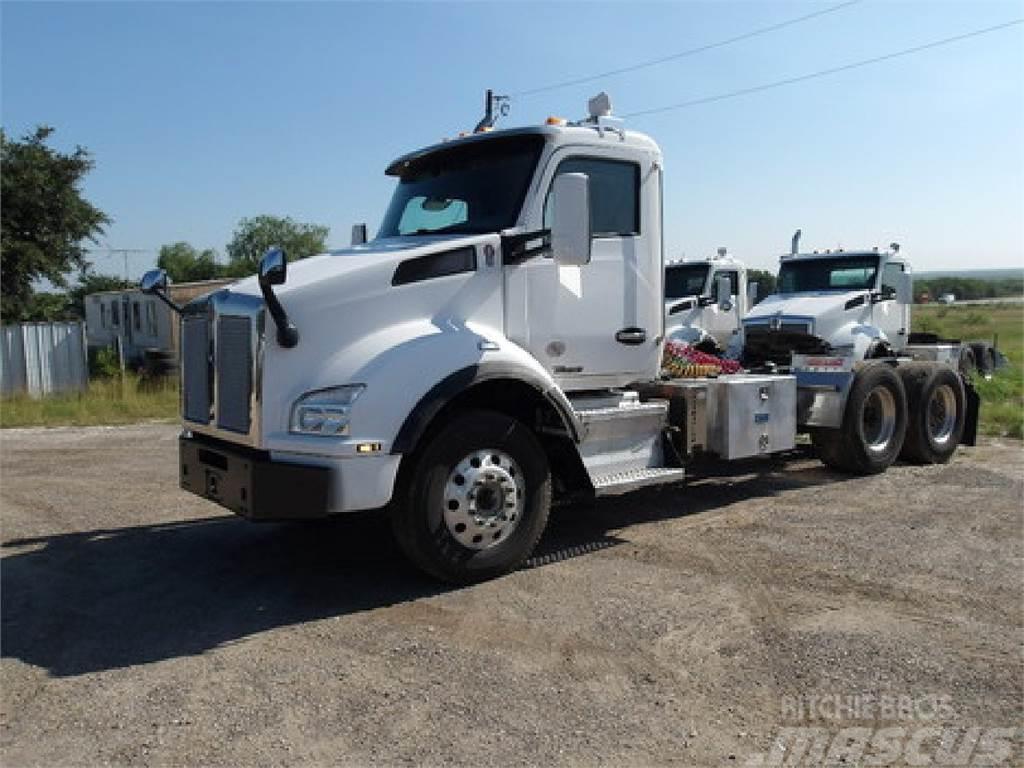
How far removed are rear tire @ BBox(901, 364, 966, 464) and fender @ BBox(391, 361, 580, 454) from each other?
5.59 meters

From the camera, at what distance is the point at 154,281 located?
6.20m

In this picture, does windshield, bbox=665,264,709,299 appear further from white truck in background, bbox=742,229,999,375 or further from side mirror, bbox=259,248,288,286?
side mirror, bbox=259,248,288,286

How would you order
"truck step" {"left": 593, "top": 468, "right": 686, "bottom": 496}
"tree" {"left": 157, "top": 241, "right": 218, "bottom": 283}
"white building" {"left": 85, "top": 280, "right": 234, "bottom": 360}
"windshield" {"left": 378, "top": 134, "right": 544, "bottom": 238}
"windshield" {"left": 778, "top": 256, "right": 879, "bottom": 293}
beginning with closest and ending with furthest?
"windshield" {"left": 378, "top": 134, "right": 544, "bottom": 238} < "truck step" {"left": 593, "top": 468, "right": 686, "bottom": 496} < "windshield" {"left": 778, "top": 256, "right": 879, "bottom": 293} < "white building" {"left": 85, "top": 280, "right": 234, "bottom": 360} < "tree" {"left": 157, "top": 241, "right": 218, "bottom": 283}

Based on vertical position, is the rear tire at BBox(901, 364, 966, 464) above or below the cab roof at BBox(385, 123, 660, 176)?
below

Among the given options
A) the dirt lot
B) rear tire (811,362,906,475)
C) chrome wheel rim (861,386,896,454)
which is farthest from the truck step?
chrome wheel rim (861,386,896,454)

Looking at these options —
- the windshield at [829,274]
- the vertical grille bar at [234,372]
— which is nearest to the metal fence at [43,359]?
the windshield at [829,274]

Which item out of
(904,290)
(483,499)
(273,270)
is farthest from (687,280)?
(273,270)

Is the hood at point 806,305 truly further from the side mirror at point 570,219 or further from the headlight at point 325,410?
the headlight at point 325,410

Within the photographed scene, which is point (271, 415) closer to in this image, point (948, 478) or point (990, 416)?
point (948, 478)

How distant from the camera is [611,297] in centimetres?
650

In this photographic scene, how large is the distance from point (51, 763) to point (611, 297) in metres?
4.46

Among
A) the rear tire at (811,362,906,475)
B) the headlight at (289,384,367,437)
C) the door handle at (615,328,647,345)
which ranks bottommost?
the rear tire at (811,362,906,475)

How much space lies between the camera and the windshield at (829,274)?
1324cm

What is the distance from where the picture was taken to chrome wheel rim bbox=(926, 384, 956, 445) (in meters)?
10.4
